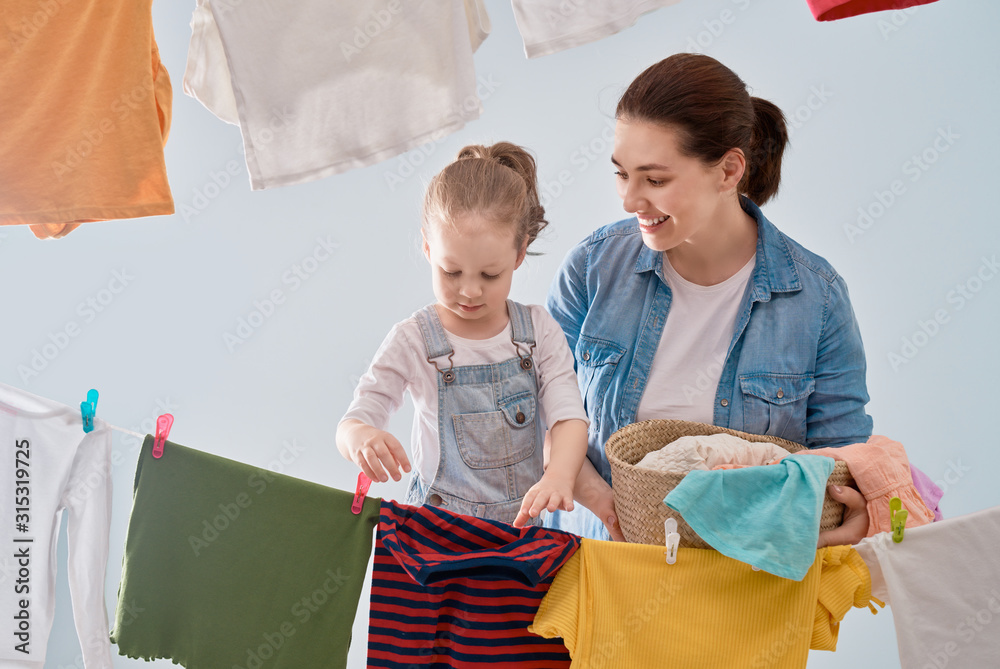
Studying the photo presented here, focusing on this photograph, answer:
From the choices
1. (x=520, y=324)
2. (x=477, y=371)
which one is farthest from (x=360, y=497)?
(x=520, y=324)

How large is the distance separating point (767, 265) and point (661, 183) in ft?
0.82

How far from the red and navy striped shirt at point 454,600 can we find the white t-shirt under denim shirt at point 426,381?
0.21 m

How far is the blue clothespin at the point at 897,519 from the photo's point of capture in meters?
1.08

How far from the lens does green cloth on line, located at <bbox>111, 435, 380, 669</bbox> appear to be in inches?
44.0

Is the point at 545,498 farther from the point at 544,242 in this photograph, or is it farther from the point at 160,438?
the point at 544,242

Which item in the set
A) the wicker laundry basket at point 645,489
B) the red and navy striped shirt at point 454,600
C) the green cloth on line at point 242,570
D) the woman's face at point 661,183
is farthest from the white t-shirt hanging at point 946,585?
the green cloth on line at point 242,570

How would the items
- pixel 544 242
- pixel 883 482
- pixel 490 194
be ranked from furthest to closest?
pixel 544 242 → pixel 490 194 → pixel 883 482

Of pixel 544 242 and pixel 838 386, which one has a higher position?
pixel 544 242

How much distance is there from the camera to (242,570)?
112cm

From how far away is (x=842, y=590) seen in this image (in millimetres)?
1084

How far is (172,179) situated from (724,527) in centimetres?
184

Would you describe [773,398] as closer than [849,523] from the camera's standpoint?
No

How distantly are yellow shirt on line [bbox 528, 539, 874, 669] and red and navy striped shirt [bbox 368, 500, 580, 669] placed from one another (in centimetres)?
4

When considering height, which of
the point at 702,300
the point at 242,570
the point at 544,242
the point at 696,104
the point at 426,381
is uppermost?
the point at 544,242
